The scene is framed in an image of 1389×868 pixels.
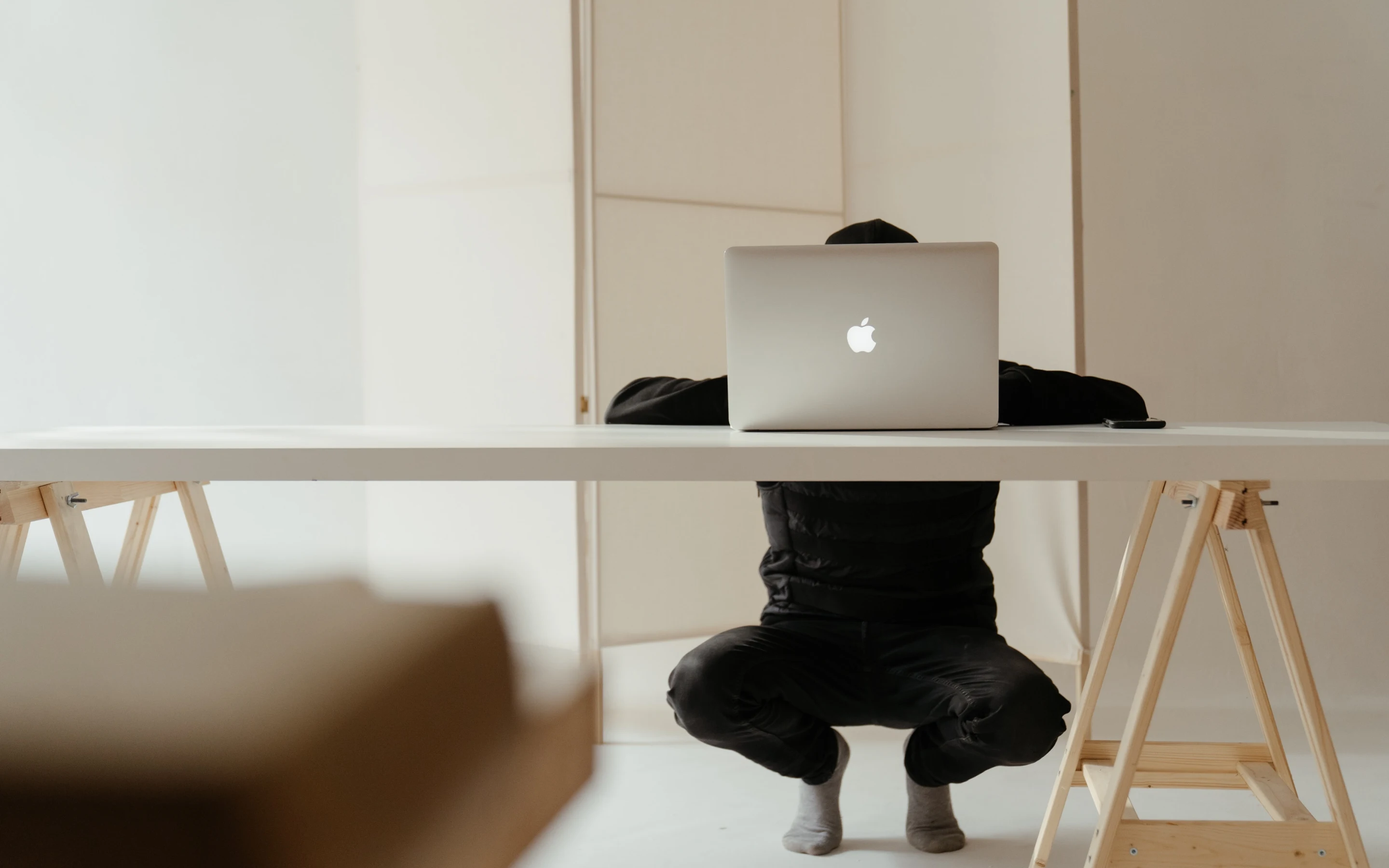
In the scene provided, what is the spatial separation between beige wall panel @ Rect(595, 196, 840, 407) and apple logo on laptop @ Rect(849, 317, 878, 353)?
135 cm

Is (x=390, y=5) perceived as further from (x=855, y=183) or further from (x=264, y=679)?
(x=264, y=679)

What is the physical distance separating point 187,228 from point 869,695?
241cm

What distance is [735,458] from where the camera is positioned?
1.00m

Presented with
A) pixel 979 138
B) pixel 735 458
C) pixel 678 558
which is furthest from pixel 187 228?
pixel 735 458

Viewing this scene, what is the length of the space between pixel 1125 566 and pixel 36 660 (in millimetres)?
1494

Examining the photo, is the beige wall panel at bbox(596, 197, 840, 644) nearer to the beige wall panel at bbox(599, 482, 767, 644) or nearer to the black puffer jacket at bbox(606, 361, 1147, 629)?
the beige wall panel at bbox(599, 482, 767, 644)

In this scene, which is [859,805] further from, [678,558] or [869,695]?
[678,558]

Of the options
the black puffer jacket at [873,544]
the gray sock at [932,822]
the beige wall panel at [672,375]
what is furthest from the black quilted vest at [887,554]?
the beige wall panel at [672,375]

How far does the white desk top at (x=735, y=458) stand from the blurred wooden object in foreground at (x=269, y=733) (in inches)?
20.3

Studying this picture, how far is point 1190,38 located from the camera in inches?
116

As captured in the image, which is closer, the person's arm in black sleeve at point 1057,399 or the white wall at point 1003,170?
the person's arm in black sleeve at point 1057,399

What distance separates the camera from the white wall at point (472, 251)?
2596 millimetres

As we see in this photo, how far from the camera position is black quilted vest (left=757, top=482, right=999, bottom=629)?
1.77 meters

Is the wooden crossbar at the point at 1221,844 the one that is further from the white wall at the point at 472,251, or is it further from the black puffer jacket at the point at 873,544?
the white wall at the point at 472,251
